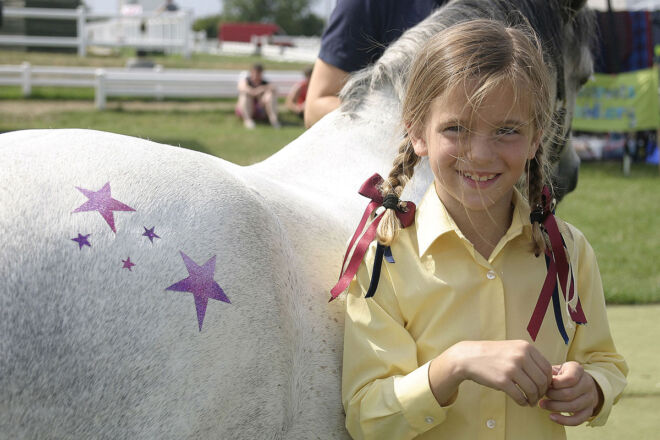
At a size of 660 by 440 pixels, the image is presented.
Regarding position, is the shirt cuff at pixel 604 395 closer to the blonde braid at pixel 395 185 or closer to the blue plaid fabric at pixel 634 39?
the blonde braid at pixel 395 185

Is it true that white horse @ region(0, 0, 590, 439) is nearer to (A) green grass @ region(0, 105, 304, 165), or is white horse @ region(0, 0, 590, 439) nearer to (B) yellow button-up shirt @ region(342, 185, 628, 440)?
(B) yellow button-up shirt @ region(342, 185, 628, 440)

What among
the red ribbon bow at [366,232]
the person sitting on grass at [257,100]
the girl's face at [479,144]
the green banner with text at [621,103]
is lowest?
the person sitting on grass at [257,100]

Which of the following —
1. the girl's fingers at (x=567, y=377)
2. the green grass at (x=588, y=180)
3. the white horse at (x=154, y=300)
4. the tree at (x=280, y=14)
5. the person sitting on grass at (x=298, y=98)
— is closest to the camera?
the white horse at (x=154, y=300)

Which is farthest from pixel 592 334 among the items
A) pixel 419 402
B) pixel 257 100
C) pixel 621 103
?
pixel 257 100

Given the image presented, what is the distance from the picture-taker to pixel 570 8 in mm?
2715

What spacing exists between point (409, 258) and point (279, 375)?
0.39m

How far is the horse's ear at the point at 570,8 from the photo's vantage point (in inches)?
106

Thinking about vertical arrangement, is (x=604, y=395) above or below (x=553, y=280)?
below

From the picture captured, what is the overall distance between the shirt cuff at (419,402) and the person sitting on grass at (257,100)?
11555 millimetres

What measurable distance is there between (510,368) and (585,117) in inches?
355

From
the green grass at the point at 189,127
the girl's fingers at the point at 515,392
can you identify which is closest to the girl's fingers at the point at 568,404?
the girl's fingers at the point at 515,392

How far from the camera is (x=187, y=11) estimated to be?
19922mm

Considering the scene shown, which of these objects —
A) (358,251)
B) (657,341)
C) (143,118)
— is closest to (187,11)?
(143,118)

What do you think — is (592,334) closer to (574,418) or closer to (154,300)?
(574,418)
